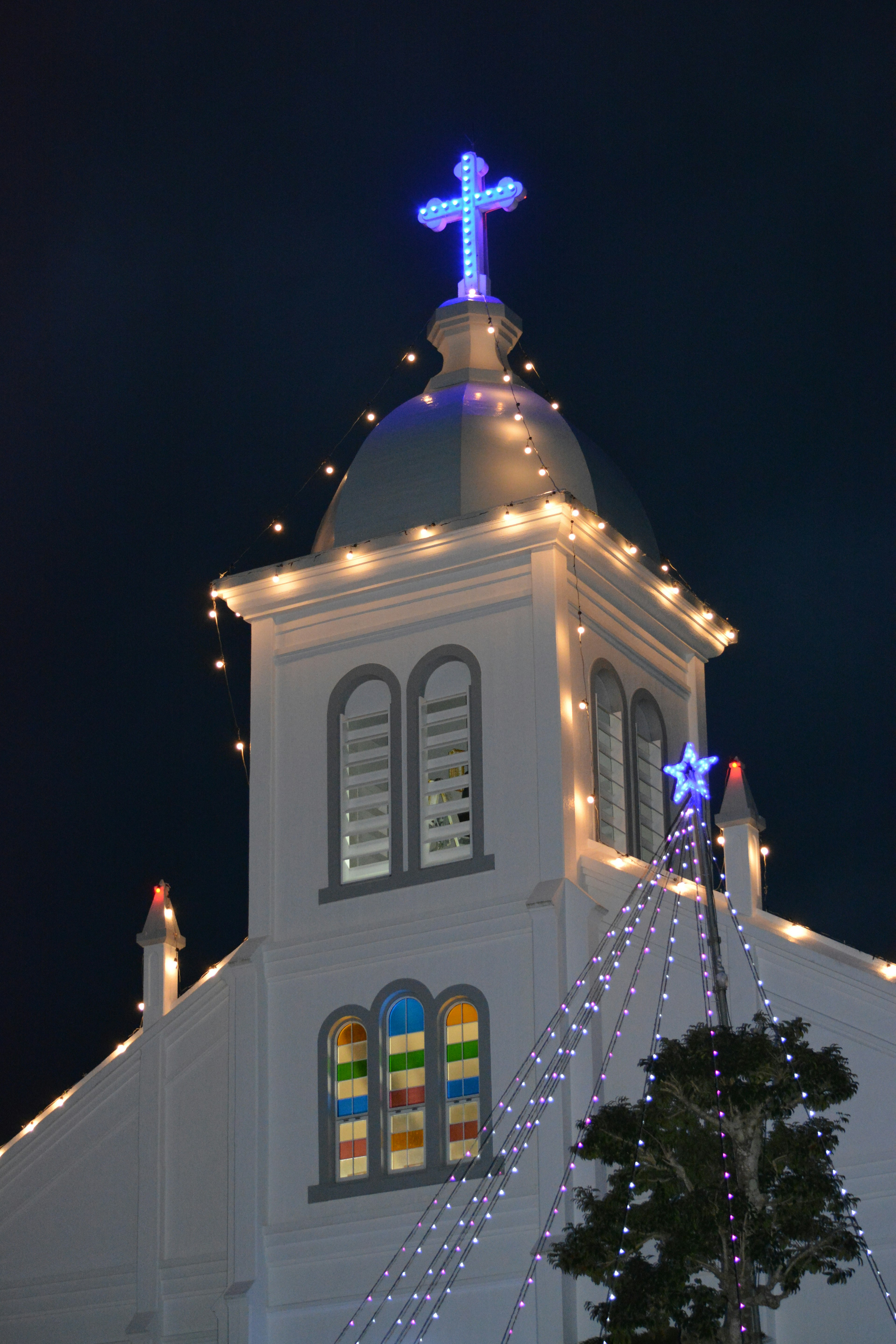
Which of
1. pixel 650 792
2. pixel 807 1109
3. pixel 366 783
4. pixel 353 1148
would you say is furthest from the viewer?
pixel 650 792

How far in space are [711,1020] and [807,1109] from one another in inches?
194

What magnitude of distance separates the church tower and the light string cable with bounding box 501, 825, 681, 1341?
218mm

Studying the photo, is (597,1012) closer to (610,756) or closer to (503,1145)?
(503,1145)

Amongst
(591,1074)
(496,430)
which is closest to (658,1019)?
(591,1074)

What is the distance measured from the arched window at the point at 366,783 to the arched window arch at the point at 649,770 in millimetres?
3498

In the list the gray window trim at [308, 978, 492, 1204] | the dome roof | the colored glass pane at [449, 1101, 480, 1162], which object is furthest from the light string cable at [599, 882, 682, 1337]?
the dome roof

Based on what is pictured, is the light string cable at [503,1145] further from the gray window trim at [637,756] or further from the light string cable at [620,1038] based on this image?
the gray window trim at [637,756]

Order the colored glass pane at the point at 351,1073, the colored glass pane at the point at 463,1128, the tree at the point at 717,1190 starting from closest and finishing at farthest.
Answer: the tree at the point at 717,1190 < the colored glass pane at the point at 463,1128 < the colored glass pane at the point at 351,1073

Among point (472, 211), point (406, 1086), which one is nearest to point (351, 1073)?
point (406, 1086)

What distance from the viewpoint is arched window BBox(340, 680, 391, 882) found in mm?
32656

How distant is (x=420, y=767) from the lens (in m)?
32.5

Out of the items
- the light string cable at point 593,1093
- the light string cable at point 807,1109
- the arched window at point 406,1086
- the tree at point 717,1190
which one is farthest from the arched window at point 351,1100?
the tree at point 717,1190

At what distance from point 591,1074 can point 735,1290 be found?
5.24 metres

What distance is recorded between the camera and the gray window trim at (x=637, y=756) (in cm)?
3356
